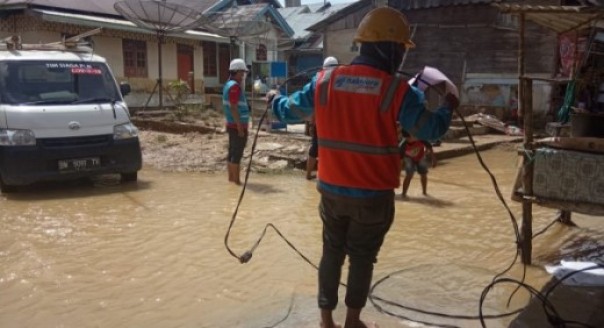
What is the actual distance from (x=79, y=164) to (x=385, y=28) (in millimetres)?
5935

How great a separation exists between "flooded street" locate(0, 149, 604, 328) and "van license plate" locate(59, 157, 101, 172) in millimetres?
418

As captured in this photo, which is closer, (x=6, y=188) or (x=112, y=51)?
(x=6, y=188)

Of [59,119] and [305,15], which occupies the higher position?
[305,15]

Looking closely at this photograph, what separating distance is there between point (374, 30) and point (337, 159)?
761mm

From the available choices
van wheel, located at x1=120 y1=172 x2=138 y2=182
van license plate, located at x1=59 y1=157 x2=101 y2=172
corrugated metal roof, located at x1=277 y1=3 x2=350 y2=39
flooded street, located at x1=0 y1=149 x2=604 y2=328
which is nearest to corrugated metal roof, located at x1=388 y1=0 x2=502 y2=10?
flooded street, located at x1=0 y1=149 x2=604 y2=328

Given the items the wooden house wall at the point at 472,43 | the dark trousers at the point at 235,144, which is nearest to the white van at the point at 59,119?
the dark trousers at the point at 235,144

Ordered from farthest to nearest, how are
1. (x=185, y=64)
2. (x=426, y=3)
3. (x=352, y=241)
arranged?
(x=185, y=64)
(x=426, y=3)
(x=352, y=241)

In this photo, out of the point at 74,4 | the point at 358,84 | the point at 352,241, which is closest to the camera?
the point at 358,84

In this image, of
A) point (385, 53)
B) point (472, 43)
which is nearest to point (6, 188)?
point (385, 53)

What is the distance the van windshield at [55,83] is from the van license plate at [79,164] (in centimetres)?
85

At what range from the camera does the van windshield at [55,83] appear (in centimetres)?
770

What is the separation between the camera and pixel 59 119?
7527 mm

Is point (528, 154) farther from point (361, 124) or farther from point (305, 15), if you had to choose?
point (305, 15)

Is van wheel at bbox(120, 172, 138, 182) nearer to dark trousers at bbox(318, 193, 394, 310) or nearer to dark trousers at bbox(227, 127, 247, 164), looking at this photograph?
dark trousers at bbox(227, 127, 247, 164)
